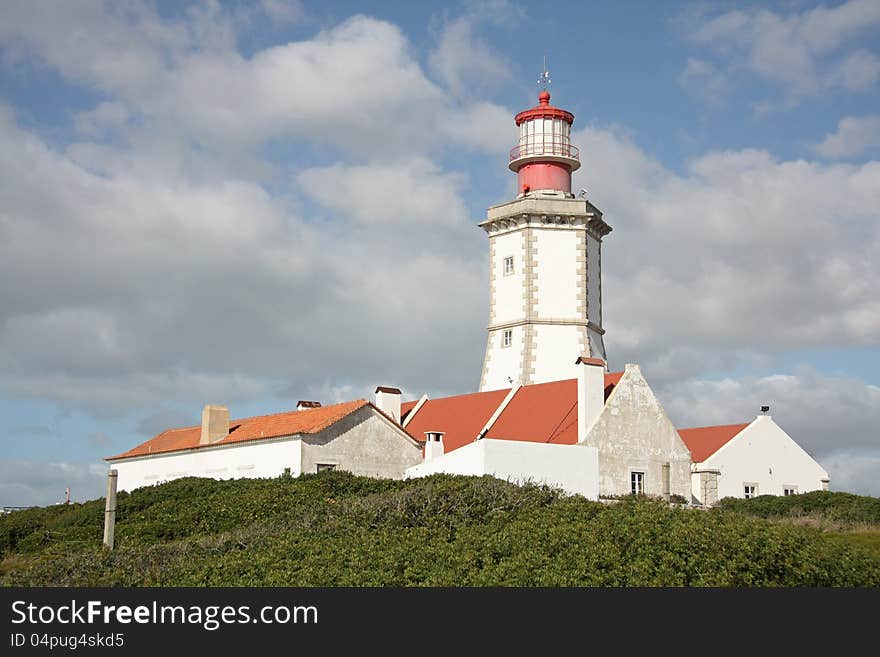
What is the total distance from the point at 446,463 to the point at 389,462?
15.8 ft

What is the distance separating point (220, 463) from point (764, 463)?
16930 mm

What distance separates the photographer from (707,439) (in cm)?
3406

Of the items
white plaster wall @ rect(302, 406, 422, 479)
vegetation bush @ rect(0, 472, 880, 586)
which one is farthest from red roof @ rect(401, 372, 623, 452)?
vegetation bush @ rect(0, 472, 880, 586)

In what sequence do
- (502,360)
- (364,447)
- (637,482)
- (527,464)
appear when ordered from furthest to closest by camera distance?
1. (502,360)
2. (364,447)
3. (637,482)
4. (527,464)

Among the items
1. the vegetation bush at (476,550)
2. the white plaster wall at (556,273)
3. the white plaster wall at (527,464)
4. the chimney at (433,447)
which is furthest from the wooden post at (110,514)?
the white plaster wall at (556,273)

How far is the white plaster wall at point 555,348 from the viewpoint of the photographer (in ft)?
116

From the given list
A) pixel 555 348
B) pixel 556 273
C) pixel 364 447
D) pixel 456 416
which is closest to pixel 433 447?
pixel 364 447

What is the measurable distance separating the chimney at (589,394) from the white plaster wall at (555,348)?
19.1ft

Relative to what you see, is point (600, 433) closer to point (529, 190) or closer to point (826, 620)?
→ point (529, 190)

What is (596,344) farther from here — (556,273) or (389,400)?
(389,400)

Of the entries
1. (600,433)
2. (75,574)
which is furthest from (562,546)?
(600,433)

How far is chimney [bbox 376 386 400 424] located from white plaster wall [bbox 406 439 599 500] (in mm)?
7274

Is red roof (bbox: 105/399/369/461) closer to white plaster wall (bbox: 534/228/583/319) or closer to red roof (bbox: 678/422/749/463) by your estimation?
white plaster wall (bbox: 534/228/583/319)

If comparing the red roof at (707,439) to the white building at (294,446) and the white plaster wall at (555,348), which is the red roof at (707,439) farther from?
the white building at (294,446)
